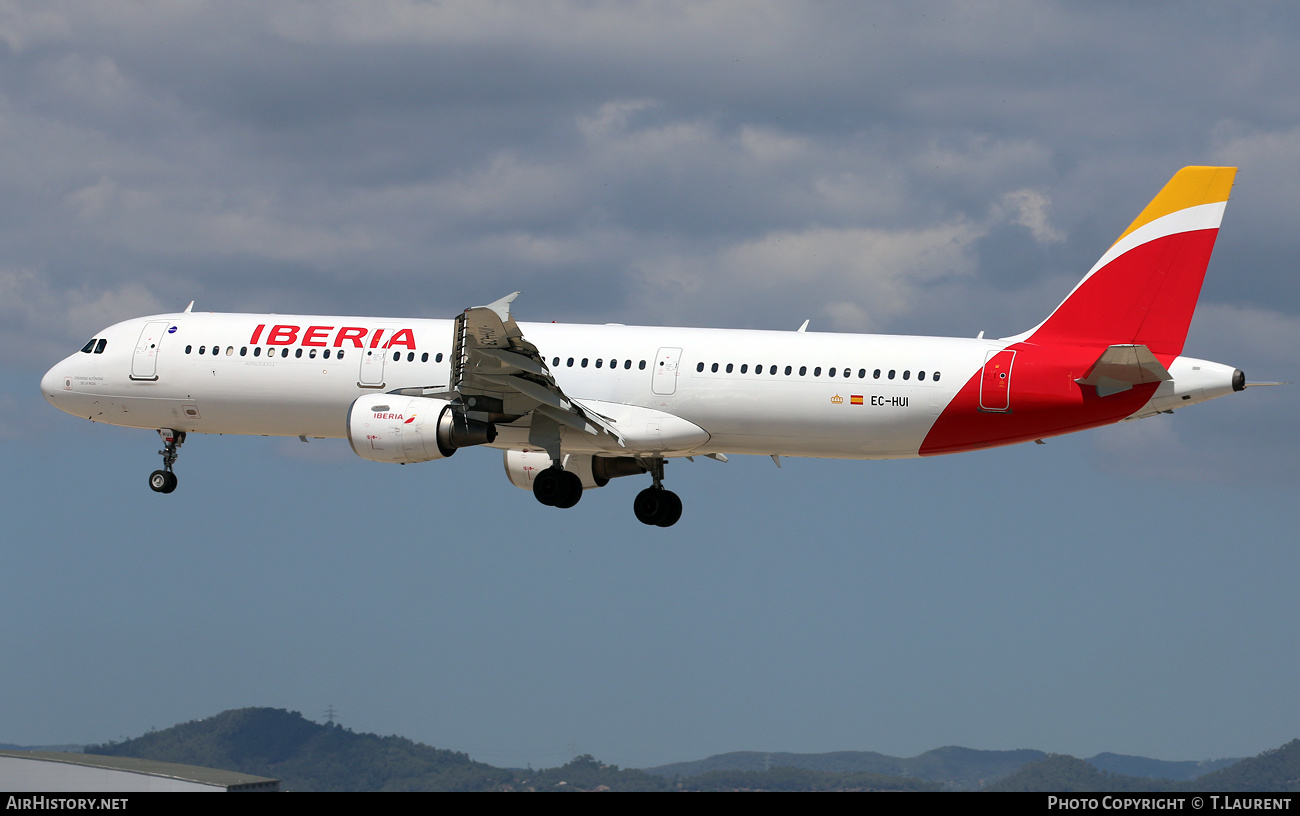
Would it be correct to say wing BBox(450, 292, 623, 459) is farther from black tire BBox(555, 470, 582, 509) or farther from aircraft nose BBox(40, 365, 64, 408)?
aircraft nose BBox(40, 365, 64, 408)

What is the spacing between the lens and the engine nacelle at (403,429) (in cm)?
3469

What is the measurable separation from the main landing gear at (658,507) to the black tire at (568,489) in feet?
10.1

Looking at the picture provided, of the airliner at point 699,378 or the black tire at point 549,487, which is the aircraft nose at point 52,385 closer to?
the airliner at point 699,378

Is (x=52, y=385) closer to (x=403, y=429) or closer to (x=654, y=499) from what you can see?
(x=403, y=429)

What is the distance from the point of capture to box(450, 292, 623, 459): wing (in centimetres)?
3369

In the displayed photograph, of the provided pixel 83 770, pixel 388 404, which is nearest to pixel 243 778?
pixel 83 770

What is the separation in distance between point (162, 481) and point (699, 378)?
55.8 feet

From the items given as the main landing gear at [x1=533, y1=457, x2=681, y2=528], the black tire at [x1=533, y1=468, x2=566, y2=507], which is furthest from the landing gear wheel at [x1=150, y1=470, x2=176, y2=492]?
the black tire at [x1=533, y1=468, x2=566, y2=507]

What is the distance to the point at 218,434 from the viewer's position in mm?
39781

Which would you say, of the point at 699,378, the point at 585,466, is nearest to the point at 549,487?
the point at 585,466

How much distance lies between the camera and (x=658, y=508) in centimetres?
4019

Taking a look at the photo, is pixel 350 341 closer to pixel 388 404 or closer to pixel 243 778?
pixel 388 404

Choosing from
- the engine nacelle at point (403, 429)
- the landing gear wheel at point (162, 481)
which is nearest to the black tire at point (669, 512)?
the engine nacelle at point (403, 429)

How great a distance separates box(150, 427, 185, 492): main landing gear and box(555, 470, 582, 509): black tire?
11.5m
